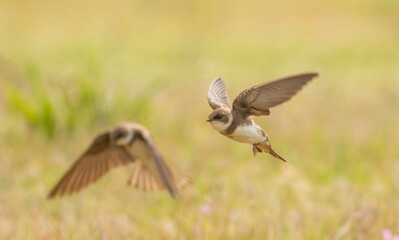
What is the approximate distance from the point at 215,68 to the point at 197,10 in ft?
22.0

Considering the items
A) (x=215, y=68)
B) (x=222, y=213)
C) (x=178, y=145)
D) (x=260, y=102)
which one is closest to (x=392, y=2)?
(x=215, y=68)

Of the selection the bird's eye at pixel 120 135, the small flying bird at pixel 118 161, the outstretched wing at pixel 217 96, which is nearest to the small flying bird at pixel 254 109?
the outstretched wing at pixel 217 96

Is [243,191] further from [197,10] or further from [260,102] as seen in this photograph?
[197,10]

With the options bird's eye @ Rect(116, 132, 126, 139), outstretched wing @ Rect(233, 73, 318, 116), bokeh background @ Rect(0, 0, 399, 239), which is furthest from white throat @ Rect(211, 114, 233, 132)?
bird's eye @ Rect(116, 132, 126, 139)

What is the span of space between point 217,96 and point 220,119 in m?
0.43

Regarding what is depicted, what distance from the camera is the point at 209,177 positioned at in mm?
5832

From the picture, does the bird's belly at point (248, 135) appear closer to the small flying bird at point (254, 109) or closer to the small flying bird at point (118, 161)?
the small flying bird at point (254, 109)

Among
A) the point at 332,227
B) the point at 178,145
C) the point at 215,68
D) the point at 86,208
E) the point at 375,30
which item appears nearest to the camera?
the point at 332,227

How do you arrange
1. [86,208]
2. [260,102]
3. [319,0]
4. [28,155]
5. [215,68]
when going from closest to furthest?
1. [260,102]
2. [86,208]
3. [28,155]
4. [215,68]
5. [319,0]

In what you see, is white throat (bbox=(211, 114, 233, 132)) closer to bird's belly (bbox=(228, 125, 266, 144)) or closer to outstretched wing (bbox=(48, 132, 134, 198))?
bird's belly (bbox=(228, 125, 266, 144))

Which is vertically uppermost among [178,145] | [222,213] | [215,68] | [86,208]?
[222,213]

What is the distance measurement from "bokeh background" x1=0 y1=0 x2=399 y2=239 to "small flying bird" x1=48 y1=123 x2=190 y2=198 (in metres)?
0.27

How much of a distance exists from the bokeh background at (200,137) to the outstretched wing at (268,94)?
2044 millimetres

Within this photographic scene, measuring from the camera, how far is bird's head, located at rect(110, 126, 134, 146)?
4316 millimetres
